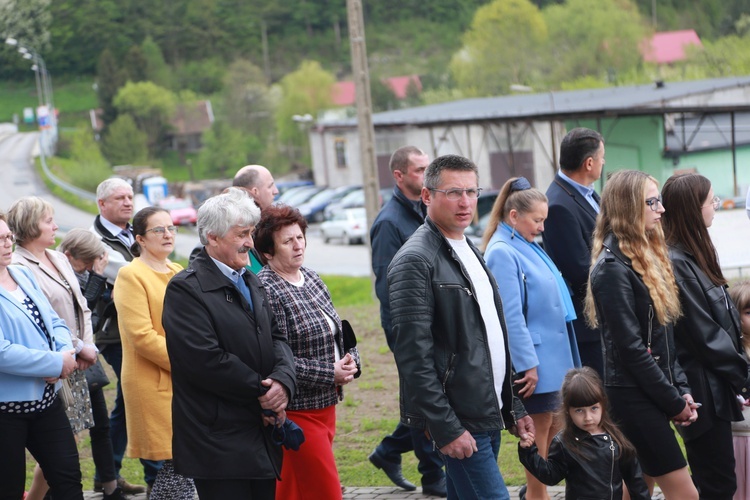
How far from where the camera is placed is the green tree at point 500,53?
7744 centimetres

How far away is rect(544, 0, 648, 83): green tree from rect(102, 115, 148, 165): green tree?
35.5 m

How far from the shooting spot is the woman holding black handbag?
5762 mm

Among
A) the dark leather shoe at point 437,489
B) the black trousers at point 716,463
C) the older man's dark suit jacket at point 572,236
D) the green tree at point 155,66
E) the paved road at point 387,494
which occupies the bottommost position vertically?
the paved road at point 387,494

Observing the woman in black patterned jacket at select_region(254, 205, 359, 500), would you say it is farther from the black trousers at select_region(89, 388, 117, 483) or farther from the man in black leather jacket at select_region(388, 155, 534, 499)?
the black trousers at select_region(89, 388, 117, 483)

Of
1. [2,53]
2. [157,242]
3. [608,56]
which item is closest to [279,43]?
[2,53]

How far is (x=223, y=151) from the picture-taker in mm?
81438

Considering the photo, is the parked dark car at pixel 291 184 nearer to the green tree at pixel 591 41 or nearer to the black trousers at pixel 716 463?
the green tree at pixel 591 41

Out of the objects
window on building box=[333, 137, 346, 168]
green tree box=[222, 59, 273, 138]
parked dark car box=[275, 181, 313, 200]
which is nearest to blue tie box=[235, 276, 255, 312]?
window on building box=[333, 137, 346, 168]

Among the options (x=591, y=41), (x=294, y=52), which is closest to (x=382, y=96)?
(x=591, y=41)

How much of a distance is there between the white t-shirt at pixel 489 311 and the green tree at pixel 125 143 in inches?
3218

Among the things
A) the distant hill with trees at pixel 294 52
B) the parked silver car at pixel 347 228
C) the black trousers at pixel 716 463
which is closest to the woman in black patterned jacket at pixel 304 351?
the black trousers at pixel 716 463

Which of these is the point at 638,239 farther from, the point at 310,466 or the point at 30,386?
the point at 30,386

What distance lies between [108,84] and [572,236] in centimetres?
9557

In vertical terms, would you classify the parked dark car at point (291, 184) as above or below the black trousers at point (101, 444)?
below
